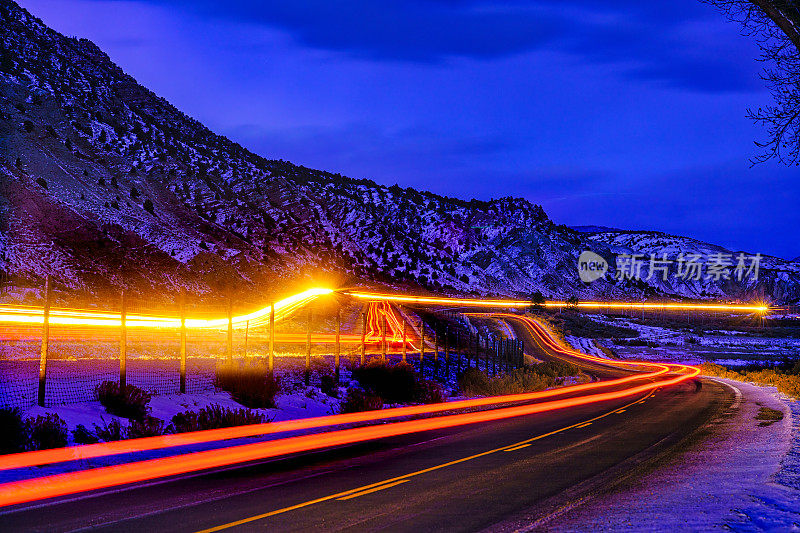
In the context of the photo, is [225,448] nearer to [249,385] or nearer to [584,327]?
[249,385]

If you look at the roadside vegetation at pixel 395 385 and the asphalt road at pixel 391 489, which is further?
the roadside vegetation at pixel 395 385

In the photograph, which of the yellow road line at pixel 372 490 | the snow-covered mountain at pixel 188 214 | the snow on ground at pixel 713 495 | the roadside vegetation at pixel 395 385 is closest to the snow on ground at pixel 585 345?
the snow-covered mountain at pixel 188 214

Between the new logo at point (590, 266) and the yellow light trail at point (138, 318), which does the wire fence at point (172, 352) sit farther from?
the new logo at point (590, 266)

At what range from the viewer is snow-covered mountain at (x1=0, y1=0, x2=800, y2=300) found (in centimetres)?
5812

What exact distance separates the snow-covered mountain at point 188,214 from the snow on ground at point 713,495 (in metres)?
44.6

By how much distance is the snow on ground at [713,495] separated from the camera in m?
7.96

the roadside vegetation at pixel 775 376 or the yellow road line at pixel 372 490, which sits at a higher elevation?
the yellow road line at pixel 372 490

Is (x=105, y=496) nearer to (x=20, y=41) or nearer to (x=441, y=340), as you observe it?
(x=441, y=340)

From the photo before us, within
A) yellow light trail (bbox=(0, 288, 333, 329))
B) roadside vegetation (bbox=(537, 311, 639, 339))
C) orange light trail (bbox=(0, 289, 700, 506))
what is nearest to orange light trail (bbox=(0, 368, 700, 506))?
orange light trail (bbox=(0, 289, 700, 506))

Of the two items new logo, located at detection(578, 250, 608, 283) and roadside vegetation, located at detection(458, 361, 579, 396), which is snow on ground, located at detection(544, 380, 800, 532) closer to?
roadside vegetation, located at detection(458, 361, 579, 396)

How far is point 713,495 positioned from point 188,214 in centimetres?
7541

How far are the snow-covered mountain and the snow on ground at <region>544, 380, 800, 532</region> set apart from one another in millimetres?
44619

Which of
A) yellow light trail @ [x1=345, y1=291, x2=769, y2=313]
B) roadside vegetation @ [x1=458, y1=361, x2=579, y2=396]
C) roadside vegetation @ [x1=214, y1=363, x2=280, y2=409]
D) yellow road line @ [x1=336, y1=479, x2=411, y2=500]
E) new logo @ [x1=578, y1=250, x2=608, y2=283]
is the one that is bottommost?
roadside vegetation @ [x1=458, y1=361, x2=579, y2=396]

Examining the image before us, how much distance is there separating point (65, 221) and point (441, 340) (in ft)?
108
